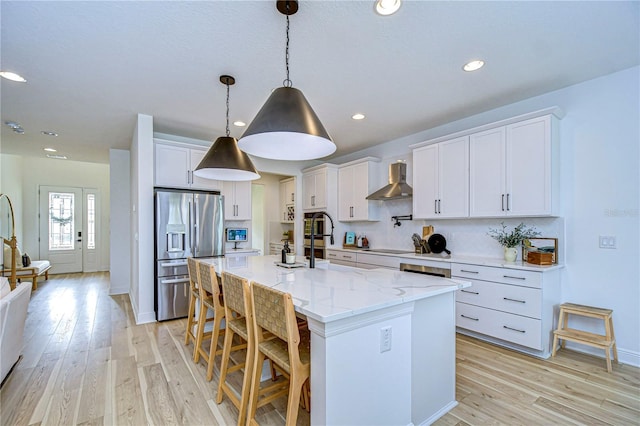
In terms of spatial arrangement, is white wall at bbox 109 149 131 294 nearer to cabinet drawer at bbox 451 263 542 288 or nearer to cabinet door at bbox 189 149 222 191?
cabinet door at bbox 189 149 222 191

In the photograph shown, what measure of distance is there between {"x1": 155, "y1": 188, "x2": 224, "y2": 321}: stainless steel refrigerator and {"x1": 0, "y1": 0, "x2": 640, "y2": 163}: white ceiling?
46.4 inches

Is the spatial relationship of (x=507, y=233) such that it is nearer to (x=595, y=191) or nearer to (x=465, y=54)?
(x=595, y=191)

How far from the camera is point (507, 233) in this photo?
3.56 m

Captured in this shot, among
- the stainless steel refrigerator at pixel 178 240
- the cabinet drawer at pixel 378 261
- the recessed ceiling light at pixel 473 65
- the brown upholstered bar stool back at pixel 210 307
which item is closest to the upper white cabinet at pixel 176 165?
the stainless steel refrigerator at pixel 178 240

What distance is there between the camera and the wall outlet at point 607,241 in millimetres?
2811

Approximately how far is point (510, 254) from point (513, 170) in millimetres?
923

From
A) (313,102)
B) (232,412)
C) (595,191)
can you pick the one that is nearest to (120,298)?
(232,412)

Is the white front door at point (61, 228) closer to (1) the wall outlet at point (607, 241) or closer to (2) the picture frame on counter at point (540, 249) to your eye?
(2) the picture frame on counter at point (540, 249)

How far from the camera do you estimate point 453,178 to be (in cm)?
376

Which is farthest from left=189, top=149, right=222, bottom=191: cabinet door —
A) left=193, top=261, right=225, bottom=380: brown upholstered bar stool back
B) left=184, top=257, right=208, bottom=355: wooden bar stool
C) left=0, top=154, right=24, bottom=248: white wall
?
left=0, top=154, right=24, bottom=248: white wall

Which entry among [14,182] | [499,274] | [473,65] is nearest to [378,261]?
[499,274]

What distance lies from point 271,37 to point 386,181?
3370 millimetres

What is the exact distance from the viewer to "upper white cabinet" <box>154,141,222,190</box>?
4.19 metres

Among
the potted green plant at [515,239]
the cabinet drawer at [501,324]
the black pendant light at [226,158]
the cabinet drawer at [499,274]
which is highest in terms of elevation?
the black pendant light at [226,158]
